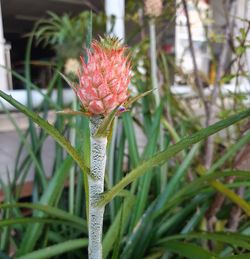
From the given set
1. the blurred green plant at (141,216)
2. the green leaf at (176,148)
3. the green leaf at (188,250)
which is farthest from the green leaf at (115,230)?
the green leaf at (176,148)

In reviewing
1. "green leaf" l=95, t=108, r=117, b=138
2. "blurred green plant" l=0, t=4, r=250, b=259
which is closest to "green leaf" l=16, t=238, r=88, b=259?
"blurred green plant" l=0, t=4, r=250, b=259

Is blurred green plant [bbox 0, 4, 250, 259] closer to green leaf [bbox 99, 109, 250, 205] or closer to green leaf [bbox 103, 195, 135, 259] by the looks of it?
green leaf [bbox 103, 195, 135, 259]

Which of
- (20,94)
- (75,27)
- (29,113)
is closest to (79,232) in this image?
(29,113)

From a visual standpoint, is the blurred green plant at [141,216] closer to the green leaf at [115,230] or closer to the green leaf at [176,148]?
the green leaf at [115,230]

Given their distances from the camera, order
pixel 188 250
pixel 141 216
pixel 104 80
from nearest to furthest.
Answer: pixel 104 80
pixel 188 250
pixel 141 216

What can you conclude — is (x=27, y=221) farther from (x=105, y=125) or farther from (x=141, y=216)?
(x=105, y=125)

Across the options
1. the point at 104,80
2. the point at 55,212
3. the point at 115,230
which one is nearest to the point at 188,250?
the point at 115,230
